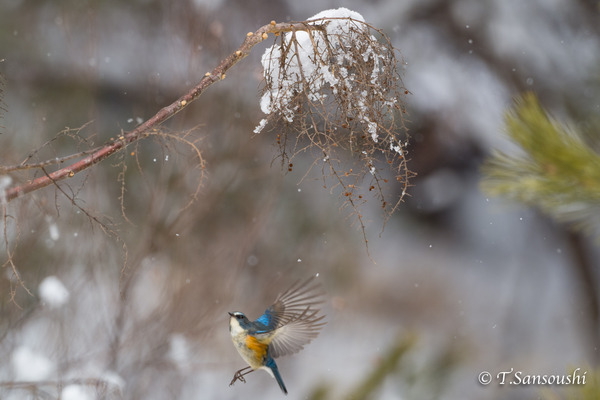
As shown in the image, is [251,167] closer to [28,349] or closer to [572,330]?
[28,349]

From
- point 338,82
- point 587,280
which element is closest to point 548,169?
point 338,82

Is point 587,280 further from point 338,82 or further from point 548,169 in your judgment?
point 548,169

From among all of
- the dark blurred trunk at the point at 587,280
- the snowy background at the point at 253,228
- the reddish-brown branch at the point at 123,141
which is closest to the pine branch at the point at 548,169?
the reddish-brown branch at the point at 123,141

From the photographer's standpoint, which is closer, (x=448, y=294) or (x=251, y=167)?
(x=251, y=167)

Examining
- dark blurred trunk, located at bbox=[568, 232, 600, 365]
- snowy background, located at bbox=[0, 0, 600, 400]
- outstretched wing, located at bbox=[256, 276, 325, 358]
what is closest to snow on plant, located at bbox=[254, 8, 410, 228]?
outstretched wing, located at bbox=[256, 276, 325, 358]

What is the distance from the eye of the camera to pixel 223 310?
194cm

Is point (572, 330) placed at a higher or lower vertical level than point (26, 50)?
lower

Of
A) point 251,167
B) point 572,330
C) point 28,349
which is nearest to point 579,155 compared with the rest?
point 28,349

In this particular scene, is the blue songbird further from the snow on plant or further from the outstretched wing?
the snow on plant

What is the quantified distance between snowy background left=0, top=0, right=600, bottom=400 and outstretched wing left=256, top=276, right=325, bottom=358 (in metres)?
0.59

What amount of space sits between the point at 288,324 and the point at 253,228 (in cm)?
115

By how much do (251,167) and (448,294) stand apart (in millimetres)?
1190

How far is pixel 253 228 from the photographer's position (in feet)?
7.30

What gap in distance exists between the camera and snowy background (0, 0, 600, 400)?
180 cm
